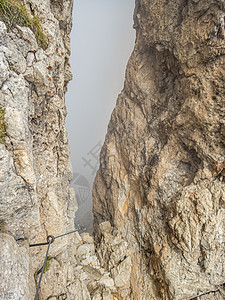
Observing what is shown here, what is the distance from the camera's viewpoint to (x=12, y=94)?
11.2ft

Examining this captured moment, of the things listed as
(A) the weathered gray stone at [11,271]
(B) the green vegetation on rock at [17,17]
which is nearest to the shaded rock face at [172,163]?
(A) the weathered gray stone at [11,271]

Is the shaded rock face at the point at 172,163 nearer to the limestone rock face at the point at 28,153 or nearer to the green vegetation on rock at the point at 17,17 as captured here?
the limestone rock face at the point at 28,153

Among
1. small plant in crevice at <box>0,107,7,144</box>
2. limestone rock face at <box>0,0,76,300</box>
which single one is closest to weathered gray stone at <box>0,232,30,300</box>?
limestone rock face at <box>0,0,76,300</box>

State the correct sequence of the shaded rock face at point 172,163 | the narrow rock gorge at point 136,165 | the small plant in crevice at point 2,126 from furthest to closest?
1. the shaded rock face at point 172,163
2. the narrow rock gorge at point 136,165
3. the small plant in crevice at point 2,126

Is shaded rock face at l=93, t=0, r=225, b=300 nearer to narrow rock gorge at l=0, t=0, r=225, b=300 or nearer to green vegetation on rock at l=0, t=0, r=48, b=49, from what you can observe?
narrow rock gorge at l=0, t=0, r=225, b=300

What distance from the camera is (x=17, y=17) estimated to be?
3.80 m

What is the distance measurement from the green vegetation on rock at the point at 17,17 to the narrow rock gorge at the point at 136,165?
0.02 m

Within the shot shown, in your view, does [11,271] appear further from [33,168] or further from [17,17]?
[17,17]

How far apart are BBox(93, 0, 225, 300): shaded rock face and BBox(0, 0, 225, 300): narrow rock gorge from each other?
0.04 metres

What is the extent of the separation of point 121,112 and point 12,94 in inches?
307

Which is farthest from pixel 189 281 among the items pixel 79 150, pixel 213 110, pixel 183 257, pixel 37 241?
pixel 79 150

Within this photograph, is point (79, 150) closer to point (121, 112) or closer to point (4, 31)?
point (121, 112)

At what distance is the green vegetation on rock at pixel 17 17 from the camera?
141 inches

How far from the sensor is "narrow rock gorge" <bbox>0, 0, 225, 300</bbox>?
353 centimetres
